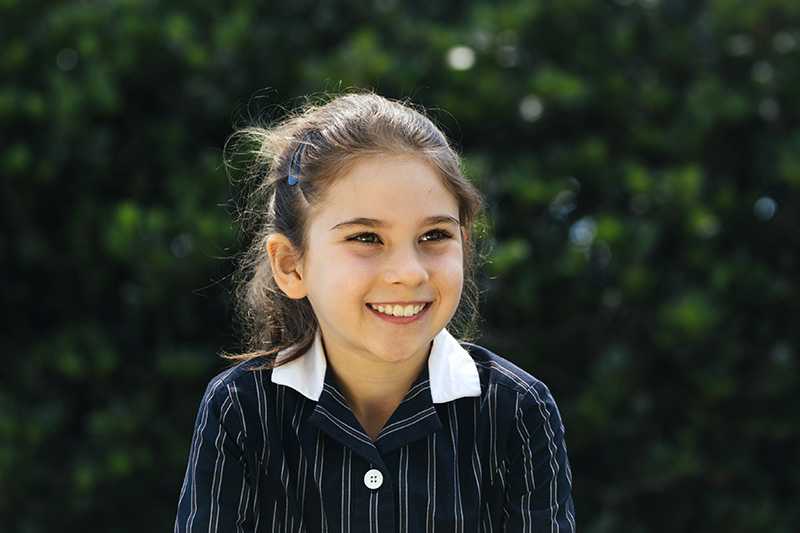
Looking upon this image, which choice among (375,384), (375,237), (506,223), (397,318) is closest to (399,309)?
(397,318)

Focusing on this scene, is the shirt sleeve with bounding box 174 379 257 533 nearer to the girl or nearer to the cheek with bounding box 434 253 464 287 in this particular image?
the girl

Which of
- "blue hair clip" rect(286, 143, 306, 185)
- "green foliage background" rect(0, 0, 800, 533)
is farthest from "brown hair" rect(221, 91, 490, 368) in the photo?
"green foliage background" rect(0, 0, 800, 533)

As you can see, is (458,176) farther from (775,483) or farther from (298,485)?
(775,483)

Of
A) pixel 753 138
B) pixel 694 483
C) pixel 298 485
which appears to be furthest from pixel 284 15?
pixel 298 485

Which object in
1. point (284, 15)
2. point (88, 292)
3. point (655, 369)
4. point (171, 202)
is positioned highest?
point (284, 15)

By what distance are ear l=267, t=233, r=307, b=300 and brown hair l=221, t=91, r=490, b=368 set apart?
0.06 ft

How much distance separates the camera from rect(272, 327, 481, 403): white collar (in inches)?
85.4

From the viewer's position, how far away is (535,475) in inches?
84.6

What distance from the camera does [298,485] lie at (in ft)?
6.94

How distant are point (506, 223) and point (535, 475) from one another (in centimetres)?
161

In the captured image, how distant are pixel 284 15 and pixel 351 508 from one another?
224 cm

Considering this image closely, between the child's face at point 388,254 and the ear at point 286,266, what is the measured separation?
11cm

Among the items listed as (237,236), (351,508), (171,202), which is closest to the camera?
(351,508)

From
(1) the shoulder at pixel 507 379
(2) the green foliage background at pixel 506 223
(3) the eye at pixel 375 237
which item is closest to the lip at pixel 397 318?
(3) the eye at pixel 375 237
